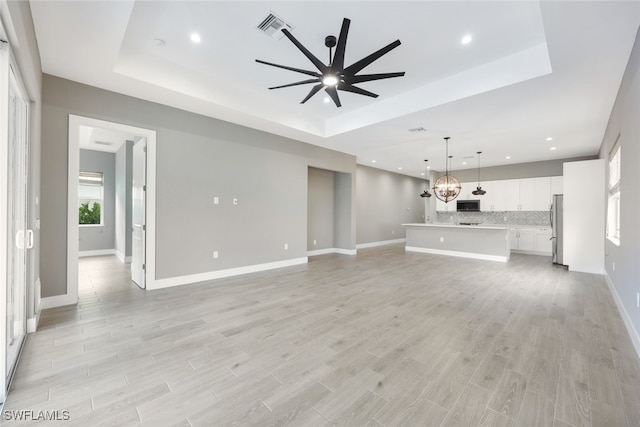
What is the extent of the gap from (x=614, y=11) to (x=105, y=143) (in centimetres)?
918

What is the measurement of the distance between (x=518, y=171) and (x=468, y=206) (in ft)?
6.05

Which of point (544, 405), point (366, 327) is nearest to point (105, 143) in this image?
point (366, 327)

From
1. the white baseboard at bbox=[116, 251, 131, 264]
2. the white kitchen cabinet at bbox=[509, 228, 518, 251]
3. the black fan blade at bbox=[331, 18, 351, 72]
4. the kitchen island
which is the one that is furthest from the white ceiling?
the white baseboard at bbox=[116, 251, 131, 264]

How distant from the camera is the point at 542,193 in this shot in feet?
27.5

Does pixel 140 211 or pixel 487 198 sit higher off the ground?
pixel 487 198

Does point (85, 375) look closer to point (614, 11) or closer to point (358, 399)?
point (358, 399)

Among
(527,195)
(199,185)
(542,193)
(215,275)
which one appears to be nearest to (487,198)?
(527,195)

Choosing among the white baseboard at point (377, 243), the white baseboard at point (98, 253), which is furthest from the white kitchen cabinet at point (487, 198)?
the white baseboard at point (98, 253)

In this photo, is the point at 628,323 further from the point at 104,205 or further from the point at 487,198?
the point at 104,205

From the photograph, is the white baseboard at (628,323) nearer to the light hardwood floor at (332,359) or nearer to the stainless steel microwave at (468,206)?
the light hardwood floor at (332,359)

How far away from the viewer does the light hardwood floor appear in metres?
1.66

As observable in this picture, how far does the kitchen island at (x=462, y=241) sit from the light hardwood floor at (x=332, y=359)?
9.44 feet

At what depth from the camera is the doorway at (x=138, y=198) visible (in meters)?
Answer: 3.54

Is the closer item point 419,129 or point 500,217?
point 419,129
